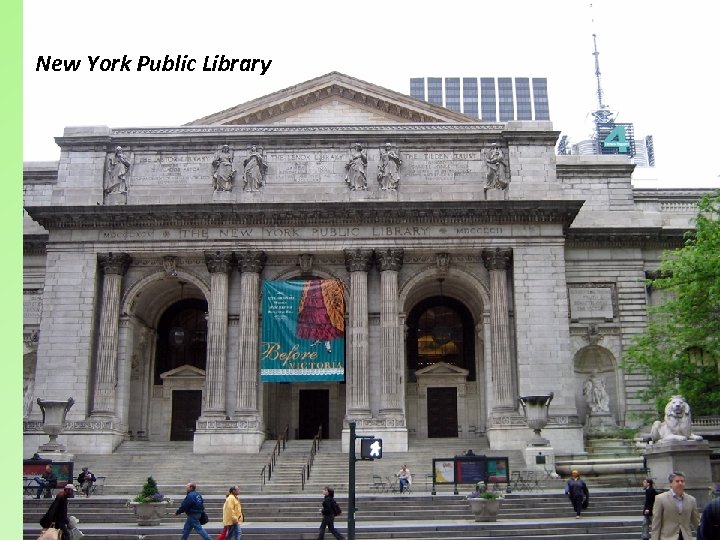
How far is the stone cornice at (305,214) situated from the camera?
3903cm

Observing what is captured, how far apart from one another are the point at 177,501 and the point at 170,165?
19.5 meters

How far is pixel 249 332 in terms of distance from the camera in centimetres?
3844

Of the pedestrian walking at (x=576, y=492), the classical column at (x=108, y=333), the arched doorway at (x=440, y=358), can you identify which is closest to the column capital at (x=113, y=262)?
the classical column at (x=108, y=333)

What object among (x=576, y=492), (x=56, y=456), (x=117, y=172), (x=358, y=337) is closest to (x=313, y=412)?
(x=358, y=337)

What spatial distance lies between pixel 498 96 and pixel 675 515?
19441cm

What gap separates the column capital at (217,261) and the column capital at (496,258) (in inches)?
493

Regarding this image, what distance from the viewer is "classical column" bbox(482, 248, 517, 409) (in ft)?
123

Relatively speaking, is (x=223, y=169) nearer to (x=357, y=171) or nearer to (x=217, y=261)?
(x=217, y=261)

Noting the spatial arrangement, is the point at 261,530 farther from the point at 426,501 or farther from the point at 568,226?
the point at 568,226

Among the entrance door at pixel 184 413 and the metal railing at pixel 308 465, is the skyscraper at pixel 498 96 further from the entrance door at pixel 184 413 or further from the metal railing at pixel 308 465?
the metal railing at pixel 308 465

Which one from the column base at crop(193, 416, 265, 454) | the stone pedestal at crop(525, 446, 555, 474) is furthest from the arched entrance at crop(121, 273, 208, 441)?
the stone pedestal at crop(525, 446, 555, 474)

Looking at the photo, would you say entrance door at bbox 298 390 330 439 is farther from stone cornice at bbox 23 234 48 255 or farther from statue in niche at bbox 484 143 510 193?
stone cornice at bbox 23 234 48 255

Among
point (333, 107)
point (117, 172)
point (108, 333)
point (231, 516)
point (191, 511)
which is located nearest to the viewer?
point (231, 516)

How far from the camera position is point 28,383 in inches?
1638
